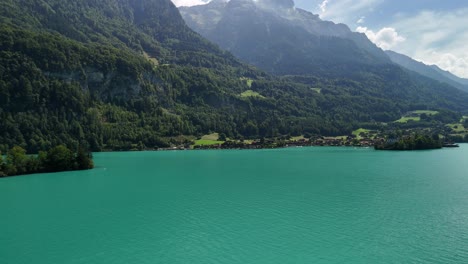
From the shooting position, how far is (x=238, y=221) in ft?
143

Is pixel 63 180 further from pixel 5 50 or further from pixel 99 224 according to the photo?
pixel 5 50

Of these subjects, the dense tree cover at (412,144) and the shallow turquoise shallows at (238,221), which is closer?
the shallow turquoise shallows at (238,221)

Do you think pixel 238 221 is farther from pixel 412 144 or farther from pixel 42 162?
pixel 412 144

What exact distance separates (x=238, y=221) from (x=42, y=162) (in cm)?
7165

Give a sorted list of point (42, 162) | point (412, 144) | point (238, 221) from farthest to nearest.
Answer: point (412, 144) → point (42, 162) → point (238, 221)

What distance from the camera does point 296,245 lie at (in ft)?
115

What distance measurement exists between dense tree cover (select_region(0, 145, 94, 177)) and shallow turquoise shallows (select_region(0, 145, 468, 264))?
16542 millimetres

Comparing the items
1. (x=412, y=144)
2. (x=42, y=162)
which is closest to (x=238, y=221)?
(x=42, y=162)

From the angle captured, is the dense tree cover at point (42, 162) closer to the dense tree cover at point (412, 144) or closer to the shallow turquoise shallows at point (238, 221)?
the shallow turquoise shallows at point (238, 221)

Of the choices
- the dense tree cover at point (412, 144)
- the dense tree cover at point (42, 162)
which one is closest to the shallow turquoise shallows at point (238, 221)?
the dense tree cover at point (42, 162)

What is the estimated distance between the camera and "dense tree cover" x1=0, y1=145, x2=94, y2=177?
90562mm

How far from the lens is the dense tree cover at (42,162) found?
90562 millimetres

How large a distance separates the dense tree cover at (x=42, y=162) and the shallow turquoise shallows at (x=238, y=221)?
16.5 m

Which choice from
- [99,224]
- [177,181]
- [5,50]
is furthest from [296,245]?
[5,50]
